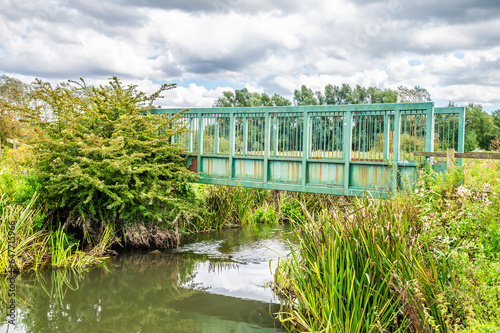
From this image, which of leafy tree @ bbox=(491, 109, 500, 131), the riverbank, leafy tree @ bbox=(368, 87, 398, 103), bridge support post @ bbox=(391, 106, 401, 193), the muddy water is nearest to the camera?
the riverbank

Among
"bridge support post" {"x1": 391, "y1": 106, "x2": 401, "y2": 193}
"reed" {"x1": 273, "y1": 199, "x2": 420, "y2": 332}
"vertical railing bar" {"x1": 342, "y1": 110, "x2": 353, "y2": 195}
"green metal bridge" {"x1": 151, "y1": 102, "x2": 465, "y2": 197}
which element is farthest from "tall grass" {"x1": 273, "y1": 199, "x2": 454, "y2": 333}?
"vertical railing bar" {"x1": 342, "y1": 110, "x2": 353, "y2": 195}

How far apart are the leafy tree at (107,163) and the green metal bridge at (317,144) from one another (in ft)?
2.95

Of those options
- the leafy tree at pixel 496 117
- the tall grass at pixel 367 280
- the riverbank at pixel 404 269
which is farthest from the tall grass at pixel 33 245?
the leafy tree at pixel 496 117

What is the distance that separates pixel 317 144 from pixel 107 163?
15.4 feet

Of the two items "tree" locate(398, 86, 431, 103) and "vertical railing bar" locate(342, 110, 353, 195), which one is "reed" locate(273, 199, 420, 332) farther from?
"tree" locate(398, 86, 431, 103)

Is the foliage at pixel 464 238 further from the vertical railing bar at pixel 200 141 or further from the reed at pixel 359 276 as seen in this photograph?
the vertical railing bar at pixel 200 141

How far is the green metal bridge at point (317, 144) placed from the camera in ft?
27.3

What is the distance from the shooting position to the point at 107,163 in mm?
9242

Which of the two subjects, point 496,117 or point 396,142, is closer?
point 396,142

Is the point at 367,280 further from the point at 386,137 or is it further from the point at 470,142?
the point at 470,142

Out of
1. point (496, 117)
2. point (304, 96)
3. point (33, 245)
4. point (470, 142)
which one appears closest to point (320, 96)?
point (304, 96)

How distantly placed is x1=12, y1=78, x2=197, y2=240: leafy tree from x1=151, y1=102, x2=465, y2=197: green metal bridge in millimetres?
900

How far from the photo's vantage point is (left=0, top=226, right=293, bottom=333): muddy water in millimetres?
6188

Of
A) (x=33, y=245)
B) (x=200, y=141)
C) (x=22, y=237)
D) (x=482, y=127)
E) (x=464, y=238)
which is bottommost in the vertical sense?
(x=33, y=245)
